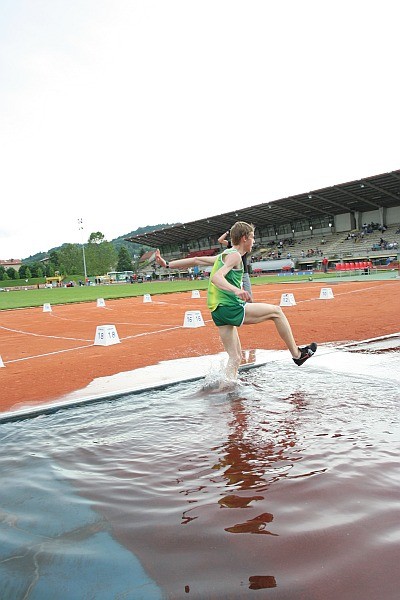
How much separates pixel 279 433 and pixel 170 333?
7.93 meters

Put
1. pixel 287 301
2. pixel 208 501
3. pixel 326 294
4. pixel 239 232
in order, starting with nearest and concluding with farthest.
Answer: pixel 208 501
pixel 239 232
pixel 287 301
pixel 326 294

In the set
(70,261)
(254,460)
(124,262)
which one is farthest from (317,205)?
(70,261)

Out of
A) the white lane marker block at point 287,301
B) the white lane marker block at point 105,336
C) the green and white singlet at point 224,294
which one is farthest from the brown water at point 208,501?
the white lane marker block at point 287,301

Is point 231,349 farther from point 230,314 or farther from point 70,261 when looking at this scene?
point 70,261

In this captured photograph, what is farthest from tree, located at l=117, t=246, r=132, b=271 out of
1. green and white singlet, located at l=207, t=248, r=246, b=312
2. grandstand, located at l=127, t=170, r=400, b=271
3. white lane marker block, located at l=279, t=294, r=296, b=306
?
green and white singlet, located at l=207, t=248, r=246, b=312

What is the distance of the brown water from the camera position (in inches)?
77.2

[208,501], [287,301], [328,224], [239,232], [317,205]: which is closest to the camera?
[208,501]

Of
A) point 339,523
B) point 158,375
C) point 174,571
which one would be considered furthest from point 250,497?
point 158,375

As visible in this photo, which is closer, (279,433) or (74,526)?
(74,526)

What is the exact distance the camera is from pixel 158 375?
6508mm

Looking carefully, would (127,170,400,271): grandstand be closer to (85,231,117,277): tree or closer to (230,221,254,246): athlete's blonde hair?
(230,221,254,246): athlete's blonde hair

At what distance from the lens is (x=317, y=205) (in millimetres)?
64562

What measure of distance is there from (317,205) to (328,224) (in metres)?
6.22

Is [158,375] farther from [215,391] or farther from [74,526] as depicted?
[74,526]
